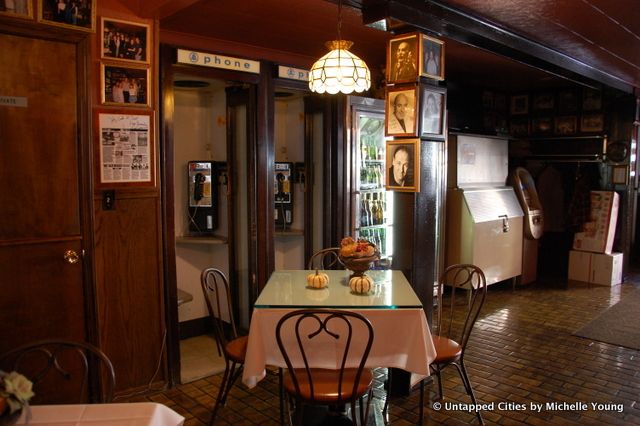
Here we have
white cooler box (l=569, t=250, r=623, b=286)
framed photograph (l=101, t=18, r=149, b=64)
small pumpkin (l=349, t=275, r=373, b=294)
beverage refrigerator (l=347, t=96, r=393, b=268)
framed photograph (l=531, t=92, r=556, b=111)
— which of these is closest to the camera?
small pumpkin (l=349, t=275, r=373, b=294)

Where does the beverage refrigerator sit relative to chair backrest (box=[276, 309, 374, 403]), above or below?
above

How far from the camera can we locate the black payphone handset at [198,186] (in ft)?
15.3

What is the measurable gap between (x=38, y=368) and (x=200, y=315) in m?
2.17

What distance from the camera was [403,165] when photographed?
3.39 metres

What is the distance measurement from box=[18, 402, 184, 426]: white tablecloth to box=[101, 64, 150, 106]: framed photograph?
2.04 metres

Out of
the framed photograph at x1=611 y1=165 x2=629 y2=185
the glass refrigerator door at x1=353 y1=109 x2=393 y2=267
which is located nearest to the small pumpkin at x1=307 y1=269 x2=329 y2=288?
the glass refrigerator door at x1=353 y1=109 x2=393 y2=267

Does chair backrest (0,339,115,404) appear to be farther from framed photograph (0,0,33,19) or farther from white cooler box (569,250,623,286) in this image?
white cooler box (569,250,623,286)

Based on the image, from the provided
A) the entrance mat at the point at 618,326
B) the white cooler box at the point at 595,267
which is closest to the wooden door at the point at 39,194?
the entrance mat at the point at 618,326

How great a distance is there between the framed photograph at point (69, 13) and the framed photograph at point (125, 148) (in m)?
0.58

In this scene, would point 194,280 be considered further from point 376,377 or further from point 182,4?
point 182,4

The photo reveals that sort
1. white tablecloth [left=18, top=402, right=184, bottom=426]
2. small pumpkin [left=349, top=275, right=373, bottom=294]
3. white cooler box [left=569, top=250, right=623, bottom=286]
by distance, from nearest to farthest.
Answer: white tablecloth [left=18, top=402, right=184, bottom=426] → small pumpkin [left=349, top=275, right=373, bottom=294] → white cooler box [left=569, top=250, right=623, bottom=286]

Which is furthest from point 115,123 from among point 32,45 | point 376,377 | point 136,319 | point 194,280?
point 376,377

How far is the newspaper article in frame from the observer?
317 cm

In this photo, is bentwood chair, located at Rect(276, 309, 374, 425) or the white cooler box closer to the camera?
bentwood chair, located at Rect(276, 309, 374, 425)
